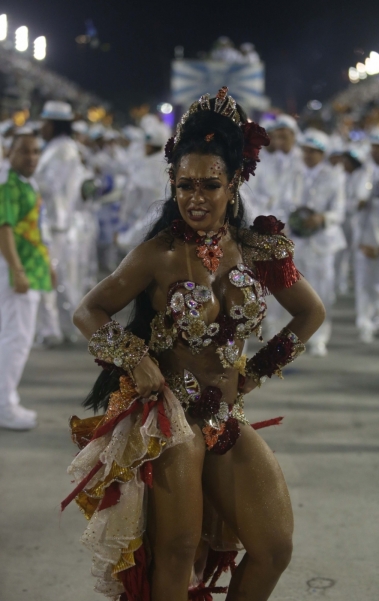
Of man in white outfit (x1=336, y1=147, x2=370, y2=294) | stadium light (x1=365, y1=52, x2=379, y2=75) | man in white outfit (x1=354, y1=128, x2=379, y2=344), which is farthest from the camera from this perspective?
stadium light (x1=365, y1=52, x2=379, y2=75)

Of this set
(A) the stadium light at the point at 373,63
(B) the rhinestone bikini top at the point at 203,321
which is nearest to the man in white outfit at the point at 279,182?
(B) the rhinestone bikini top at the point at 203,321

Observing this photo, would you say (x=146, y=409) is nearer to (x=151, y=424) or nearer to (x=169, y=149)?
(x=151, y=424)

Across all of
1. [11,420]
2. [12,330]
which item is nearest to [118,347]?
[12,330]

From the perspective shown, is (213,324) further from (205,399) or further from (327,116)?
(327,116)

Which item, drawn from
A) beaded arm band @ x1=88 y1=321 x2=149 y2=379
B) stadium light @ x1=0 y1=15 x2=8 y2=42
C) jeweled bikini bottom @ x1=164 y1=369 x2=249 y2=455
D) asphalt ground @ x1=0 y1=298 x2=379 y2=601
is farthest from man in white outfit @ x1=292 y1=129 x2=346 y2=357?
beaded arm band @ x1=88 y1=321 x2=149 y2=379

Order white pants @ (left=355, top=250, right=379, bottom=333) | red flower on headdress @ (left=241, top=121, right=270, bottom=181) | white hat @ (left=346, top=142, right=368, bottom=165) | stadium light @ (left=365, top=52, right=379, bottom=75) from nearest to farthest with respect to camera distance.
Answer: red flower on headdress @ (left=241, top=121, right=270, bottom=181), white pants @ (left=355, top=250, right=379, bottom=333), white hat @ (left=346, top=142, right=368, bottom=165), stadium light @ (left=365, top=52, right=379, bottom=75)

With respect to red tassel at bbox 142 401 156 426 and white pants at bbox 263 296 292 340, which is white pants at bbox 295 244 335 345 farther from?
red tassel at bbox 142 401 156 426

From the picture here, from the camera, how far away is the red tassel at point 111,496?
246 centimetres

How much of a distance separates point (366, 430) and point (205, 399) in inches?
135

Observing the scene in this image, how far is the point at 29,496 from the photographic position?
14.2 feet

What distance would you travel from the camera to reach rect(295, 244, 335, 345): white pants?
27.1 ft

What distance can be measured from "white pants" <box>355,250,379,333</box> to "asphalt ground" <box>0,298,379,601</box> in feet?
4.80

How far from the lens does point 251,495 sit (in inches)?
98.5

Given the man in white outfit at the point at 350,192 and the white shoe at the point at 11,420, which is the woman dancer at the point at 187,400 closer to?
the white shoe at the point at 11,420
